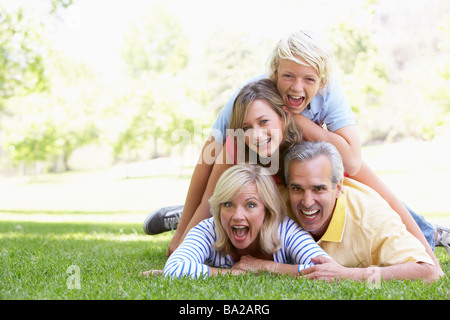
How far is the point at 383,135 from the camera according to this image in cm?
3903

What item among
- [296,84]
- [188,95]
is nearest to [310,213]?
[296,84]

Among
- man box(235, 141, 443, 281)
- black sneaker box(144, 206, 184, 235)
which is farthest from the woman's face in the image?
black sneaker box(144, 206, 184, 235)

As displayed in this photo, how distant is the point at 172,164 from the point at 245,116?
33099 mm

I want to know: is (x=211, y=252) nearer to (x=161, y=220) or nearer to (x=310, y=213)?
(x=310, y=213)

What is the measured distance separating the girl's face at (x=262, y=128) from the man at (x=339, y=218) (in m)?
0.18

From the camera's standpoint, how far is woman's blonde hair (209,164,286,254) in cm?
373

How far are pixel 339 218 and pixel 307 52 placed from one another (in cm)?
136

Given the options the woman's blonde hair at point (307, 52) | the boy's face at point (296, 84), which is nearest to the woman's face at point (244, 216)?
the boy's face at point (296, 84)

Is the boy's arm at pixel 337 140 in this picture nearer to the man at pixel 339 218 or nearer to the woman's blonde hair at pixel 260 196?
the man at pixel 339 218

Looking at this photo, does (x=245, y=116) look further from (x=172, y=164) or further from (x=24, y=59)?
(x=172, y=164)

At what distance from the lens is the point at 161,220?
225 inches

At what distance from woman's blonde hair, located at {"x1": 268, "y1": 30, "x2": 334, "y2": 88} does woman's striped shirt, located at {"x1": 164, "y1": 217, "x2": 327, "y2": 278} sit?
127cm

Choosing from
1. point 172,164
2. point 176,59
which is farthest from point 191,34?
point 172,164
